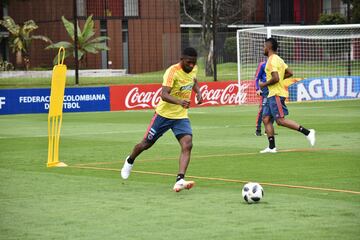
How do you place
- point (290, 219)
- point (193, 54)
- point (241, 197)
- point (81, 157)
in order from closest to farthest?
point (290, 219) → point (241, 197) → point (193, 54) → point (81, 157)

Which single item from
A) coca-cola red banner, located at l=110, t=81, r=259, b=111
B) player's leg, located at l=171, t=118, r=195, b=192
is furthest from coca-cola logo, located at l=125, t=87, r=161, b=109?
player's leg, located at l=171, t=118, r=195, b=192

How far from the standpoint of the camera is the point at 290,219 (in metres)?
9.57

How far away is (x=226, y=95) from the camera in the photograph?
35.5m

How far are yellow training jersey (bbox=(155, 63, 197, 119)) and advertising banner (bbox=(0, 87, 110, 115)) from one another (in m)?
19.6

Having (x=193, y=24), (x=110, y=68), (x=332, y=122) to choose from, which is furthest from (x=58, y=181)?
(x=193, y=24)

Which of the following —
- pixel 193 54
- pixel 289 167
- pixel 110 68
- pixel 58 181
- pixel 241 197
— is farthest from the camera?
pixel 110 68

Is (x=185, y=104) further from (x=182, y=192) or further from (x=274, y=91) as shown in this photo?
(x=274, y=91)

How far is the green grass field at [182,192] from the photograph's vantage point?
920 centimetres

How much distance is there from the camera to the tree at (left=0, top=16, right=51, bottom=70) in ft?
169

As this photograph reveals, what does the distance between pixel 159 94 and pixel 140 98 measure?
2.34 feet

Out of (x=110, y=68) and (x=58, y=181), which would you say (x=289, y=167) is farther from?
(x=110, y=68)

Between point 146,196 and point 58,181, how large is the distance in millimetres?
2185

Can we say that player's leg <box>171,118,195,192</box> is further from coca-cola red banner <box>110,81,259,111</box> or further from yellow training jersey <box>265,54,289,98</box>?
coca-cola red banner <box>110,81,259,111</box>

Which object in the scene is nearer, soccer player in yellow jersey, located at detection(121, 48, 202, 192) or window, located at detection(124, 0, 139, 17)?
soccer player in yellow jersey, located at detection(121, 48, 202, 192)
